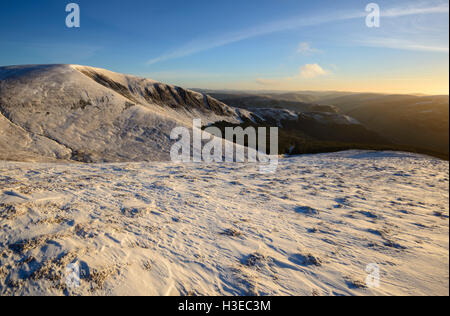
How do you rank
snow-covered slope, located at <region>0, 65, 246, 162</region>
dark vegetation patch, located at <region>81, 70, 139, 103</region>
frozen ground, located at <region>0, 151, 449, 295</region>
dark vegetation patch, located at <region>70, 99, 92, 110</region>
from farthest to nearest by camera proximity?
dark vegetation patch, located at <region>81, 70, 139, 103</region> → dark vegetation patch, located at <region>70, 99, 92, 110</region> → snow-covered slope, located at <region>0, 65, 246, 162</region> → frozen ground, located at <region>0, 151, 449, 295</region>

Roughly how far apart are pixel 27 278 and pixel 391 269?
6.93 m

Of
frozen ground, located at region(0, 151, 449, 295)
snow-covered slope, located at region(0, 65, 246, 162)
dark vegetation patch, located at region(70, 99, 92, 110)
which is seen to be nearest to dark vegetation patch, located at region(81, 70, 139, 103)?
snow-covered slope, located at region(0, 65, 246, 162)

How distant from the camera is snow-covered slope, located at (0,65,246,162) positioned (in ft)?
49.3

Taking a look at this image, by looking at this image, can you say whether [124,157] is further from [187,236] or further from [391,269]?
[391,269]

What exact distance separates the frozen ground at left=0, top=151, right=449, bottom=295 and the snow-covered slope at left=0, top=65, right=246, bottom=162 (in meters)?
6.56

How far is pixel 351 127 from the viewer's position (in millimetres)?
72250

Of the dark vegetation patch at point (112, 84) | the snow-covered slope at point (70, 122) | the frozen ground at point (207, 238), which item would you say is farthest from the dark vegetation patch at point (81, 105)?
the dark vegetation patch at point (112, 84)

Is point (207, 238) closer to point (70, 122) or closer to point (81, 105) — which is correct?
point (70, 122)

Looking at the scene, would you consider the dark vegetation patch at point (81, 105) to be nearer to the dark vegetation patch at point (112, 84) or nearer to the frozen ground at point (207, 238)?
the frozen ground at point (207, 238)

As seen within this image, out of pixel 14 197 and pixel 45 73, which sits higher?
pixel 45 73

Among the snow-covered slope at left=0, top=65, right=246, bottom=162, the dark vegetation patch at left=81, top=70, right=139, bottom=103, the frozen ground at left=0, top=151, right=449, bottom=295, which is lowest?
the frozen ground at left=0, top=151, right=449, bottom=295

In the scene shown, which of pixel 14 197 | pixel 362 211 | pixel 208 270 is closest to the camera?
pixel 208 270

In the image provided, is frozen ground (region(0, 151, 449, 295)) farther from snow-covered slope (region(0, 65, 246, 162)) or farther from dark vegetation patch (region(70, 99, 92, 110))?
dark vegetation patch (region(70, 99, 92, 110))
